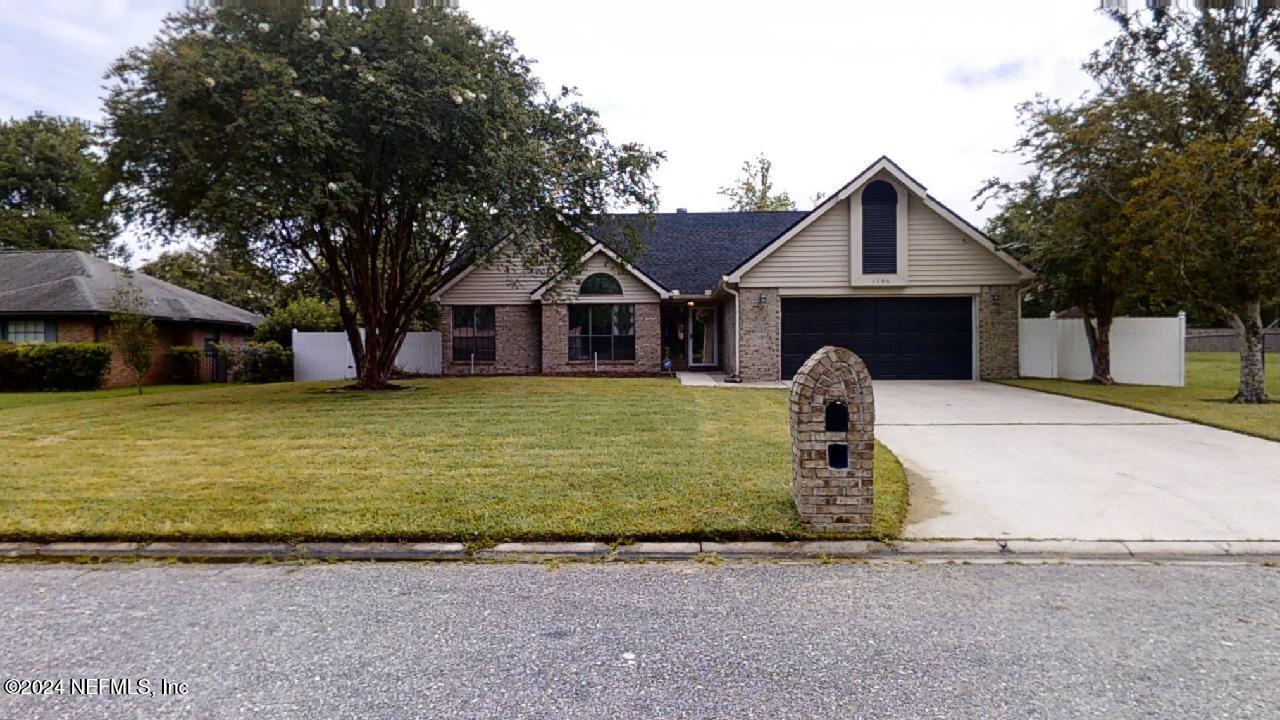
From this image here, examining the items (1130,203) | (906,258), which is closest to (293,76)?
(906,258)

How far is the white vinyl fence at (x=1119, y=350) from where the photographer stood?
53.9ft

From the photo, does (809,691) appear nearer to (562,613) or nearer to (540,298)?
(562,613)

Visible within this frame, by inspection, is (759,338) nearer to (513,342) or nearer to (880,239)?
(880,239)

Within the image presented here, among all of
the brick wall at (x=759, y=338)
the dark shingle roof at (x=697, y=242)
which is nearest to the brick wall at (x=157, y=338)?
the dark shingle roof at (x=697, y=242)

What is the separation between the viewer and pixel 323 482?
6047mm

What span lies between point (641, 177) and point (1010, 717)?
14.5 metres

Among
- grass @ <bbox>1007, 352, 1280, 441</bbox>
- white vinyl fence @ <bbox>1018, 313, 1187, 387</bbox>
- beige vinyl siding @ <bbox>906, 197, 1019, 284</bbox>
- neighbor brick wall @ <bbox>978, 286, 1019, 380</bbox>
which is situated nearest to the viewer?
grass @ <bbox>1007, 352, 1280, 441</bbox>

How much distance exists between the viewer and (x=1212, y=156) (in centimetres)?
1096

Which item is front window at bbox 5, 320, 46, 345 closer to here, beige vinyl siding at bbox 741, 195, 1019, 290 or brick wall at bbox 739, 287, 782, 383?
brick wall at bbox 739, 287, 782, 383

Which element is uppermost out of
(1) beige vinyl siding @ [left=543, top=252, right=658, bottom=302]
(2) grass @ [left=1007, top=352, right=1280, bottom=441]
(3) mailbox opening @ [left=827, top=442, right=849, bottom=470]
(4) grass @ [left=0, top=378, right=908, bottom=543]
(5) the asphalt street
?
(1) beige vinyl siding @ [left=543, top=252, right=658, bottom=302]

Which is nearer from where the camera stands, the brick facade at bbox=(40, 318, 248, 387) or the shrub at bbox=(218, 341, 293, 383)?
the brick facade at bbox=(40, 318, 248, 387)

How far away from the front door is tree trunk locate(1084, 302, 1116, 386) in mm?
9931

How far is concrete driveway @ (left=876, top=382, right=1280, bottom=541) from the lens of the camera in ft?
16.1

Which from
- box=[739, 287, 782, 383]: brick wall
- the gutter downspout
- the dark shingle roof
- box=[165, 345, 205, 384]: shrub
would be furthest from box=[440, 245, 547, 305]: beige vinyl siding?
box=[165, 345, 205, 384]: shrub
